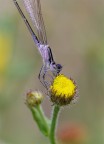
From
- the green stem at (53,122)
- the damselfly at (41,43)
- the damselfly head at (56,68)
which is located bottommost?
the green stem at (53,122)

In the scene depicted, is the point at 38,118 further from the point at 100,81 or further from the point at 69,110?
the point at 69,110

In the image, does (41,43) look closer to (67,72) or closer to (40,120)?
(40,120)

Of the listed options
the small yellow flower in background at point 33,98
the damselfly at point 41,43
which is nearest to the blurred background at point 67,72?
the damselfly at point 41,43

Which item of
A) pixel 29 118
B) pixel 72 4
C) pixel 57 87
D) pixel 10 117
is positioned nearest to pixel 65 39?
pixel 72 4

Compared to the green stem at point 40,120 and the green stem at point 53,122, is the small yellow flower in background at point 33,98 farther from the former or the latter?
the green stem at point 53,122

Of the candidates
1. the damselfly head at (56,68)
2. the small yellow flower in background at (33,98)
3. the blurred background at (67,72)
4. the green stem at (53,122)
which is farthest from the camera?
the blurred background at (67,72)

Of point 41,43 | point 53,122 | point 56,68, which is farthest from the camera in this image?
point 41,43

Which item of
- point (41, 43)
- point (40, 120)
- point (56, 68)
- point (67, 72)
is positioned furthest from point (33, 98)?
point (67, 72)
